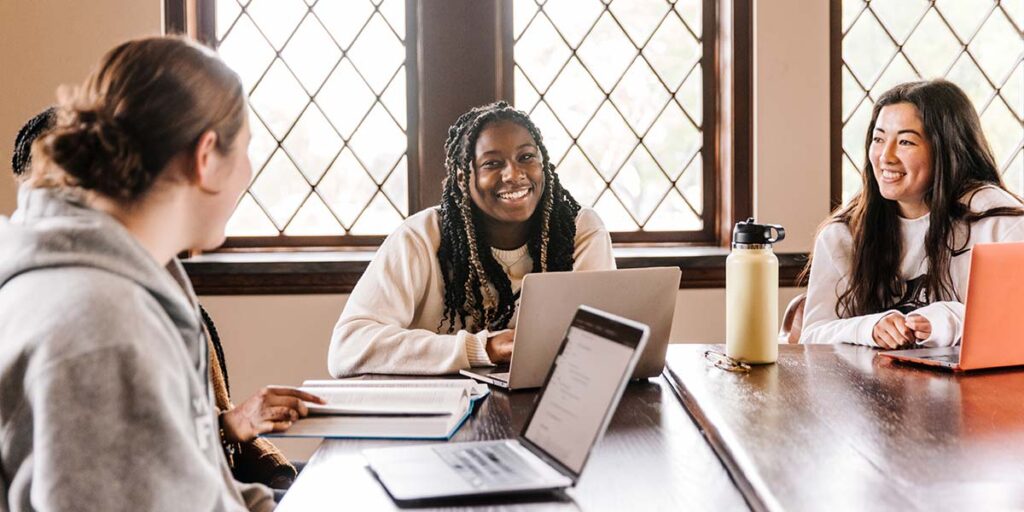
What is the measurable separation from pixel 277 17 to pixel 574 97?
0.95m

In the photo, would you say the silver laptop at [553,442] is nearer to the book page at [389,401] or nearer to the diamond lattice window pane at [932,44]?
the book page at [389,401]

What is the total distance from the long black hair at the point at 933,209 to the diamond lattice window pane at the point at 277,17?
5.59 feet

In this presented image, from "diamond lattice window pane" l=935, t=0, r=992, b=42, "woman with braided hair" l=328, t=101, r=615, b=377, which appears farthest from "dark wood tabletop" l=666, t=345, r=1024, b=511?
"diamond lattice window pane" l=935, t=0, r=992, b=42

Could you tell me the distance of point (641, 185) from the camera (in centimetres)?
303

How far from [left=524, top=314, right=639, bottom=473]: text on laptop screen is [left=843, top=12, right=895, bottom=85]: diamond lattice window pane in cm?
227

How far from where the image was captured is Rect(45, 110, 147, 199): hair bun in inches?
34.7

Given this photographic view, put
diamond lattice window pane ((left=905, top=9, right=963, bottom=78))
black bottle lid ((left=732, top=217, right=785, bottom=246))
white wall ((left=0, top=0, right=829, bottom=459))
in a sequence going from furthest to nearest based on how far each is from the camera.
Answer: diamond lattice window pane ((left=905, top=9, right=963, bottom=78)), white wall ((left=0, top=0, right=829, bottom=459)), black bottle lid ((left=732, top=217, right=785, bottom=246))

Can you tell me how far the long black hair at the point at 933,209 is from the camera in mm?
2209

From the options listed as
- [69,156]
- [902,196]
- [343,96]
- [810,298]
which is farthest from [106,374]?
[343,96]

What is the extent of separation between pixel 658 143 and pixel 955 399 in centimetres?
176

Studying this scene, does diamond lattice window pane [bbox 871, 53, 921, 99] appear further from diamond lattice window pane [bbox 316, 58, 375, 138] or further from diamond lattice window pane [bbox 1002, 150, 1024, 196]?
diamond lattice window pane [bbox 316, 58, 375, 138]

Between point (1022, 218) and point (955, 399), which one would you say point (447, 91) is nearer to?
point (1022, 218)

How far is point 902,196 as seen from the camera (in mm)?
2330

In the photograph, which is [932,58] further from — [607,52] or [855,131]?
[607,52]
